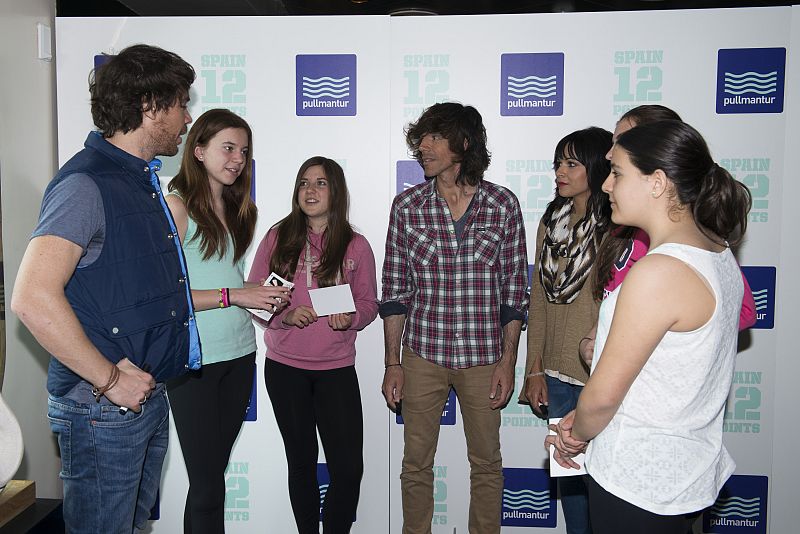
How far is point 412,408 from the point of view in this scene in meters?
3.03

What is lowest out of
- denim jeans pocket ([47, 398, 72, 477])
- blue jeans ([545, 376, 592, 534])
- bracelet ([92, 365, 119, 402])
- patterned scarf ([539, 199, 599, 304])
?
blue jeans ([545, 376, 592, 534])

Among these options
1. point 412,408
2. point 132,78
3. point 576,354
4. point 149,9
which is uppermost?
point 149,9

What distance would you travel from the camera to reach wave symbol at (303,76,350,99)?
3.25 meters

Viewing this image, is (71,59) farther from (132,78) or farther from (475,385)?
(475,385)

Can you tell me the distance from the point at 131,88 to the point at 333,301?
52.3 inches

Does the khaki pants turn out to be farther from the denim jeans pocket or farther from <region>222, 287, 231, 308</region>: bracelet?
the denim jeans pocket

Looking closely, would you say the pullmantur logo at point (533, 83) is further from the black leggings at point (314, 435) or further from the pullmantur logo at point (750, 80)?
the black leggings at point (314, 435)

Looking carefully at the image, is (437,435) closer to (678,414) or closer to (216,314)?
(216,314)

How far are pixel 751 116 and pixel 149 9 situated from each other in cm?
444

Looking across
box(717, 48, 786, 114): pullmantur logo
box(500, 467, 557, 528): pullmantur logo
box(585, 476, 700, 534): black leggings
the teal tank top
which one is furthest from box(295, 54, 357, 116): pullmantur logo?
box(585, 476, 700, 534): black leggings

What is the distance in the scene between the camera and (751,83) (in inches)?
123

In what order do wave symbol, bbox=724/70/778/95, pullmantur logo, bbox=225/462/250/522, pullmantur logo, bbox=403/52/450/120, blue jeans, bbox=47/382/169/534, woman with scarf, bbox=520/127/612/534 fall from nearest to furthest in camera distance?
blue jeans, bbox=47/382/169/534, woman with scarf, bbox=520/127/612/534, wave symbol, bbox=724/70/778/95, pullmantur logo, bbox=403/52/450/120, pullmantur logo, bbox=225/462/250/522

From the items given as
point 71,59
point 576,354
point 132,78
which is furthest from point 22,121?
point 576,354

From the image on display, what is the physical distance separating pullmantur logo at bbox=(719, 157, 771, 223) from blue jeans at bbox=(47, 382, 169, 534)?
2.84 meters
